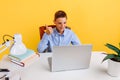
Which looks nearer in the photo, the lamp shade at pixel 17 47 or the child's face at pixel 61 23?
the lamp shade at pixel 17 47

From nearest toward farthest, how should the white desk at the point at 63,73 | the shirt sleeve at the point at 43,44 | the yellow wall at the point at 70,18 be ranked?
the white desk at the point at 63,73 → the shirt sleeve at the point at 43,44 → the yellow wall at the point at 70,18

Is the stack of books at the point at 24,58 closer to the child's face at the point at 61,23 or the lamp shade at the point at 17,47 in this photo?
the lamp shade at the point at 17,47

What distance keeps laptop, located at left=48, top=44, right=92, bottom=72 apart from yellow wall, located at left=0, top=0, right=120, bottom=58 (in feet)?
4.14

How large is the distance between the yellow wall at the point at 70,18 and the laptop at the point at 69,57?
126cm

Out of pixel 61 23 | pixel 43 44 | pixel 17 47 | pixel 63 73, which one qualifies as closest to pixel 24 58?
pixel 17 47

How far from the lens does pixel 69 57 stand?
5.03ft

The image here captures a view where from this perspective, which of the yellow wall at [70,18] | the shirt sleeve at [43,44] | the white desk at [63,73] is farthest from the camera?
the yellow wall at [70,18]

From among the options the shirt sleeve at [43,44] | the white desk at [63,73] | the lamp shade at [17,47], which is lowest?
the white desk at [63,73]

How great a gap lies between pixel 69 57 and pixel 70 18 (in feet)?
4.40

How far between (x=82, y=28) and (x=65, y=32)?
0.67 m

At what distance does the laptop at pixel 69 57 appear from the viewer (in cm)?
150

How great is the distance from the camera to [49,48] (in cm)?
225

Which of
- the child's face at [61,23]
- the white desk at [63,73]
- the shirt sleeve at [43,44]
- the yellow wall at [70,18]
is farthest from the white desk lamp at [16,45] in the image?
the yellow wall at [70,18]

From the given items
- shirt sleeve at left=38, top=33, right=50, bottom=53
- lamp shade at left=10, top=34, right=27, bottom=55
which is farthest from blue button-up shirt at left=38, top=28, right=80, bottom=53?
lamp shade at left=10, top=34, right=27, bottom=55
